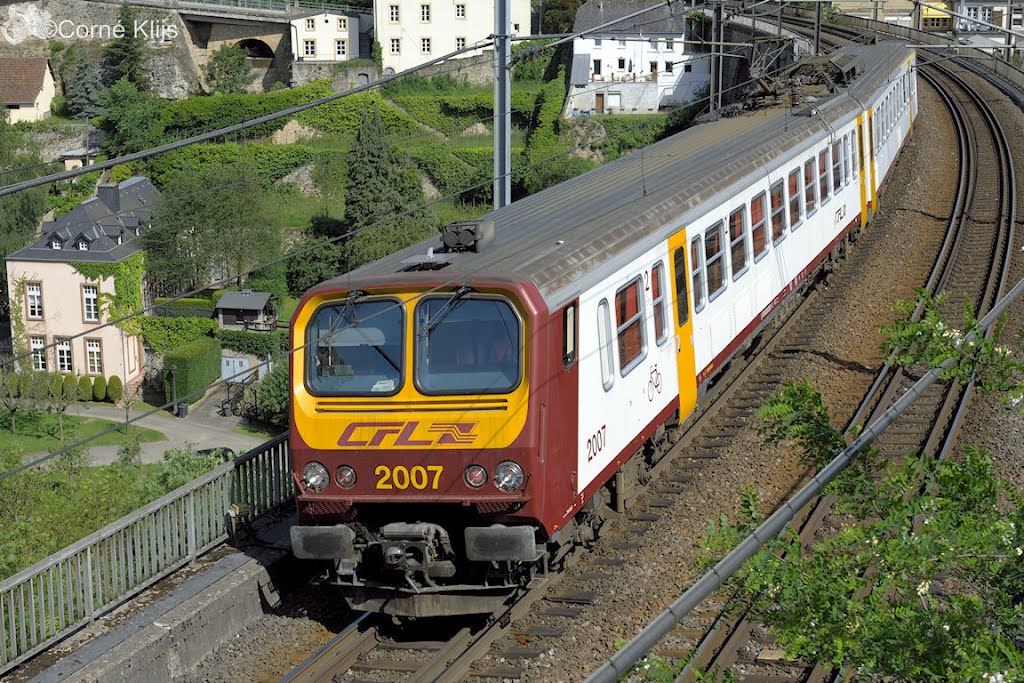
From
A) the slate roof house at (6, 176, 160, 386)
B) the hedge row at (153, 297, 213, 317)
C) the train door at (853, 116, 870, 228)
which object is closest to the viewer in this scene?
the train door at (853, 116, 870, 228)

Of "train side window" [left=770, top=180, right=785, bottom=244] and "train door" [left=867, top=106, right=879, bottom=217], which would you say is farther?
"train door" [left=867, top=106, right=879, bottom=217]

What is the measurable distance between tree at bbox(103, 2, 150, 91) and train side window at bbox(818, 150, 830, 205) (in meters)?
76.3

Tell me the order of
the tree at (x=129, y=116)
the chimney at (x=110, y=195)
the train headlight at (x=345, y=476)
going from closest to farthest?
the train headlight at (x=345, y=476)
the chimney at (x=110, y=195)
the tree at (x=129, y=116)

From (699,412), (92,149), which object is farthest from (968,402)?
(92,149)

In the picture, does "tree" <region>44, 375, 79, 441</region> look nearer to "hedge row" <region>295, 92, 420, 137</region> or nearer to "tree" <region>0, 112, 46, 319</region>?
"tree" <region>0, 112, 46, 319</region>

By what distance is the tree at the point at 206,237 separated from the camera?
61.4 m

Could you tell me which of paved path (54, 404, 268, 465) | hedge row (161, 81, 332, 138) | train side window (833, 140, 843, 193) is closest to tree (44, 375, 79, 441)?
paved path (54, 404, 268, 465)

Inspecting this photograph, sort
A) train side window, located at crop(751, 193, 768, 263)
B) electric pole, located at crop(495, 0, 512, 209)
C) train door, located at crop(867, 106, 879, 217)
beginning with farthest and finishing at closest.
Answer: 1. train door, located at crop(867, 106, 879, 217)
2. train side window, located at crop(751, 193, 768, 263)
3. electric pole, located at crop(495, 0, 512, 209)

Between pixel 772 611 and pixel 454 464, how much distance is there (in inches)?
128

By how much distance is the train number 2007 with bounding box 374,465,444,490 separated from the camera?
29.2 ft

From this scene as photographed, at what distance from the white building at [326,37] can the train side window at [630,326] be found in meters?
79.7

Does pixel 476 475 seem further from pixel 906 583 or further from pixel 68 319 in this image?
pixel 68 319

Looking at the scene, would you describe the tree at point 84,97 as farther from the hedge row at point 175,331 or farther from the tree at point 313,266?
the hedge row at point 175,331

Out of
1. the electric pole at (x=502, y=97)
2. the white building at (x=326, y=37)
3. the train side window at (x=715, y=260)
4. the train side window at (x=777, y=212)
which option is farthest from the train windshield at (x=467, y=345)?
the white building at (x=326, y=37)
